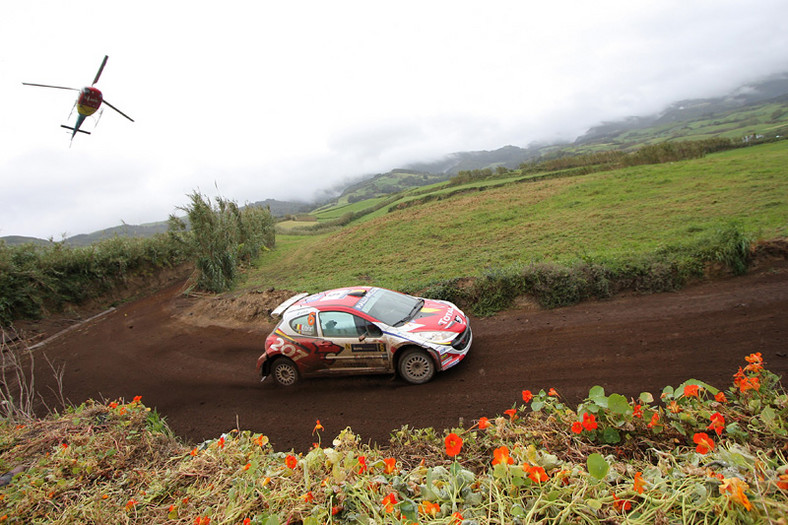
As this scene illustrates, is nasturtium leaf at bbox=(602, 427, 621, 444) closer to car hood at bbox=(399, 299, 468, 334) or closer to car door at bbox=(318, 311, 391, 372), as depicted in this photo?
car hood at bbox=(399, 299, 468, 334)

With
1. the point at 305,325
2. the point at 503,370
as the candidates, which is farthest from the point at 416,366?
the point at 305,325

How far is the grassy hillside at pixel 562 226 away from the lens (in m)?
10.8

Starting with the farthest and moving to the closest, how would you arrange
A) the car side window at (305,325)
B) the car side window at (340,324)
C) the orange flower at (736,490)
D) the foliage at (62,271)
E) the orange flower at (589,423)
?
1. the foliage at (62,271)
2. the car side window at (305,325)
3. the car side window at (340,324)
4. the orange flower at (589,423)
5. the orange flower at (736,490)

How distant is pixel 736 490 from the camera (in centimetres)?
121

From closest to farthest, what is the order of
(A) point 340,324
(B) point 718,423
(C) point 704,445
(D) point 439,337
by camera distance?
1. (C) point 704,445
2. (B) point 718,423
3. (D) point 439,337
4. (A) point 340,324

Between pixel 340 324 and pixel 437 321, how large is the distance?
1.90m

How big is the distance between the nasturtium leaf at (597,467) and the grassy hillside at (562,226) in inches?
338

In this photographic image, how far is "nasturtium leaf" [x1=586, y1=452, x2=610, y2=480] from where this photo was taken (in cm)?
155

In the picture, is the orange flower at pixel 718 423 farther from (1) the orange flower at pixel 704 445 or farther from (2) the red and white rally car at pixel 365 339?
(2) the red and white rally car at pixel 365 339

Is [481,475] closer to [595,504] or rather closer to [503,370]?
[595,504]

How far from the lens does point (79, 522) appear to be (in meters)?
2.10

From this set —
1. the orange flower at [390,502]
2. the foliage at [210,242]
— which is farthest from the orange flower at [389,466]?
the foliage at [210,242]

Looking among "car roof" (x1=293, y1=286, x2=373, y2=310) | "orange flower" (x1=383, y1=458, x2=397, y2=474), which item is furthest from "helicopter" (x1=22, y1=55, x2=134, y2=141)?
"orange flower" (x1=383, y1=458, x2=397, y2=474)

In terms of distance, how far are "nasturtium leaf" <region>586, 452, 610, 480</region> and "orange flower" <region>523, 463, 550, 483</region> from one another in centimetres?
21
